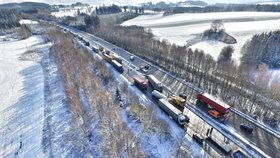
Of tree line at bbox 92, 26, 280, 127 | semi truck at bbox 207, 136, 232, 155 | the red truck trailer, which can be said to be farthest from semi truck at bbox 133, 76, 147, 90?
semi truck at bbox 207, 136, 232, 155

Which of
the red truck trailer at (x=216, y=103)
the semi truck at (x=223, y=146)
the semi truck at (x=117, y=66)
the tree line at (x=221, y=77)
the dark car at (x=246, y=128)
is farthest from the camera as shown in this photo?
the semi truck at (x=117, y=66)

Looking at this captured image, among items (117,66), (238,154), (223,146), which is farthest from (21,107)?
(238,154)

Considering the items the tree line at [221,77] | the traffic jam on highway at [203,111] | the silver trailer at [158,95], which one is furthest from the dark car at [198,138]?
the tree line at [221,77]

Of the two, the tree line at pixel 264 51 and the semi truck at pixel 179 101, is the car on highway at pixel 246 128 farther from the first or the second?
the tree line at pixel 264 51

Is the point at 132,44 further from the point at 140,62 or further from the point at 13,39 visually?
the point at 13,39

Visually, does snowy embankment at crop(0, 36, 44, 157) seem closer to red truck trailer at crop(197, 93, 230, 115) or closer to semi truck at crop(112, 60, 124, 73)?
semi truck at crop(112, 60, 124, 73)

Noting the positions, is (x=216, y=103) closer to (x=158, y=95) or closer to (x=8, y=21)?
(x=158, y=95)

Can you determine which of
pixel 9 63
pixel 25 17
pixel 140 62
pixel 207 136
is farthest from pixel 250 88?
pixel 25 17
